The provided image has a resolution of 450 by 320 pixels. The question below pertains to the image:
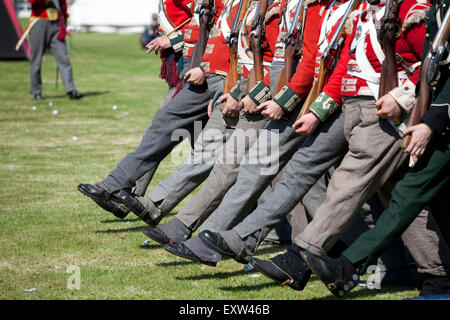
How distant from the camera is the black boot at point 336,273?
13.6 ft

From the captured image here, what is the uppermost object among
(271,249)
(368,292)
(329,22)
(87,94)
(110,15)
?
(329,22)

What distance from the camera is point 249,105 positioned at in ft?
16.9

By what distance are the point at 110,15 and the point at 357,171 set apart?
37.5 meters

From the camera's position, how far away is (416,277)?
5.12 meters

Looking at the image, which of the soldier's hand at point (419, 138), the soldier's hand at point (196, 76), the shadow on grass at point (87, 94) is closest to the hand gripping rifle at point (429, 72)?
the soldier's hand at point (419, 138)

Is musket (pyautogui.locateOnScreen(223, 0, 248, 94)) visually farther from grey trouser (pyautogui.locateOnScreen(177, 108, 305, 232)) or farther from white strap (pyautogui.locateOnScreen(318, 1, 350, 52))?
white strap (pyautogui.locateOnScreen(318, 1, 350, 52))

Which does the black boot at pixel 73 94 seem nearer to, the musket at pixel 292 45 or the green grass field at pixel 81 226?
the green grass field at pixel 81 226

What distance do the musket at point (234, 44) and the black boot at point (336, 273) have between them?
1.78 metres

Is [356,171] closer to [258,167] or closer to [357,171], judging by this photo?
[357,171]

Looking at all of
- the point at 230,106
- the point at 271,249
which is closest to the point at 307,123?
the point at 230,106

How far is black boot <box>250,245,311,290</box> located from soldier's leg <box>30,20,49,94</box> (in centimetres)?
1101

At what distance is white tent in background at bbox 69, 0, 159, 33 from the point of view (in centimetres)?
4012

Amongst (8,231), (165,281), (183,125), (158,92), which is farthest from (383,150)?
(158,92)

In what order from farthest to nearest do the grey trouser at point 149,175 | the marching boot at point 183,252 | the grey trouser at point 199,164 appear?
the grey trouser at point 149,175 < the grey trouser at point 199,164 < the marching boot at point 183,252
